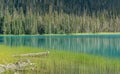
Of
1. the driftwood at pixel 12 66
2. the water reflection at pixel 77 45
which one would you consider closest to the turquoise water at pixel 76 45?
the water reflection at pixel 77 45

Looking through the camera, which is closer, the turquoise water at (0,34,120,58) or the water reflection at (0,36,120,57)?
the turquoise water at (0,34,120,58)

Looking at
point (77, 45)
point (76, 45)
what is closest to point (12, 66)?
point (76, 45)

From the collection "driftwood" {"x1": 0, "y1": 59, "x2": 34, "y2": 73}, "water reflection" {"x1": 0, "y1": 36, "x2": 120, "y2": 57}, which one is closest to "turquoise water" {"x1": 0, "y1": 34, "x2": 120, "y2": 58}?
"water reflection" {"x1": 0, "y1": 36, "x2": 120, "y2": 57}

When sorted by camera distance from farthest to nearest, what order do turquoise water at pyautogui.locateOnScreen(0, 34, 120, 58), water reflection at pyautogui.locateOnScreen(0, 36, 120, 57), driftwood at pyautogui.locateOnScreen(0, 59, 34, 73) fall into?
water reflection at pyautogui.locateOnScreen(0, 36, 120, 57), turquoise water at pyautogui.locateOnScreen(0, 34, 120, 58), driftwood at pyautogui.locateOnScreen(0, 59, 34, 73)

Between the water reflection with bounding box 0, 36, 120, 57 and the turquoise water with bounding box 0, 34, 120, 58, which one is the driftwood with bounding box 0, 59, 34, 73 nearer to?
the turquoise water with bounding box 0, 34, 120, 58

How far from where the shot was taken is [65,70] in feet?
128

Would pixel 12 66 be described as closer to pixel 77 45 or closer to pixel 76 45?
pixel 76 45

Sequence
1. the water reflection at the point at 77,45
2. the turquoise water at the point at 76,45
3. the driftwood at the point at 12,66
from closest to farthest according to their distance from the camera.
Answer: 1. the driftwood at the point at 12,66
2. the turquoise water at the point at 76,45
3. the water reflection at the point at 77,45

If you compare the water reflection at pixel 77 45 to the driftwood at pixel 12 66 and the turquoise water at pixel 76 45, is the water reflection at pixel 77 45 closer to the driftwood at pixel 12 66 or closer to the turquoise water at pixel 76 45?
the turquoise water at pixel 76 45

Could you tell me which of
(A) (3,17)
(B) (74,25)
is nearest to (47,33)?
(A) (3,17)

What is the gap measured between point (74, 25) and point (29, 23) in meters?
31.2

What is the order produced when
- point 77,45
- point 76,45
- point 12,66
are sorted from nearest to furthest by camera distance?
point 12,66, point 76,45, point 77,45

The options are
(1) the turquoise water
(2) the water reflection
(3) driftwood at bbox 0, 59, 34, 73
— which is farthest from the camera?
(2) the water reflection

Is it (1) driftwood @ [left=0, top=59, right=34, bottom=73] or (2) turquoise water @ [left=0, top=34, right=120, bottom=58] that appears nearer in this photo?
(1) driftwood @ [left=0, top=59, right=34, bottom=73]
